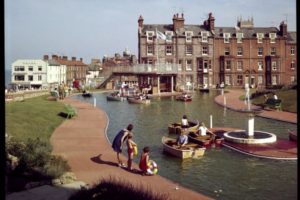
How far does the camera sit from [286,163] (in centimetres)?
1631

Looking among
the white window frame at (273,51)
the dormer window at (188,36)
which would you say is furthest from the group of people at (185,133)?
the white window frame at (273,51)

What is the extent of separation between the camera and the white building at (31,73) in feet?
270

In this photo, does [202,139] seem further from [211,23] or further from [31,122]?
[211,23]

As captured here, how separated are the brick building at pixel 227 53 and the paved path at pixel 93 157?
44.3 meters

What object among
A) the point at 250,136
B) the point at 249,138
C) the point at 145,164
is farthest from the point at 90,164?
the point at 250,136

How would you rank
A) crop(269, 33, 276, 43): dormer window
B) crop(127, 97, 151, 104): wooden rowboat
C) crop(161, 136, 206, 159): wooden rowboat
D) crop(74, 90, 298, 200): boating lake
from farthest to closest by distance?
crop(269, 33, 276, 43): dormer window
crop(127, 97, 151, 104): wooden rowboat
crop(161, 136, 206, 159): wooden rowboat
crop(74, 90, 298, 200): boating lake

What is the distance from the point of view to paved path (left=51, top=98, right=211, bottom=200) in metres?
13.0

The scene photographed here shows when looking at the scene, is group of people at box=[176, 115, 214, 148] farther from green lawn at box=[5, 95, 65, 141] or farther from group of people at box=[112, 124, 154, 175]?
green lawn at box=[5, 95, 65, 141]

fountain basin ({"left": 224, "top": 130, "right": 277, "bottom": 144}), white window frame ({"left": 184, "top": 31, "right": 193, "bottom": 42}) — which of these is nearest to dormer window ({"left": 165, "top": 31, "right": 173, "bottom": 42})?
white window frame ({"left": 184, "top": 31, "right": 193, "bottom": 42})

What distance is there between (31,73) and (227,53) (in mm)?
44043

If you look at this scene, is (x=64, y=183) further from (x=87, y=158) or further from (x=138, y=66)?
(x=138, y=66)

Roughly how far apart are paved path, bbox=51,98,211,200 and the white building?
5682 centimetres

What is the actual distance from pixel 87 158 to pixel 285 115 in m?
21.4

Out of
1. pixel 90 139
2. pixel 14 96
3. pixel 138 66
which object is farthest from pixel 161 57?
pixel 90 139
